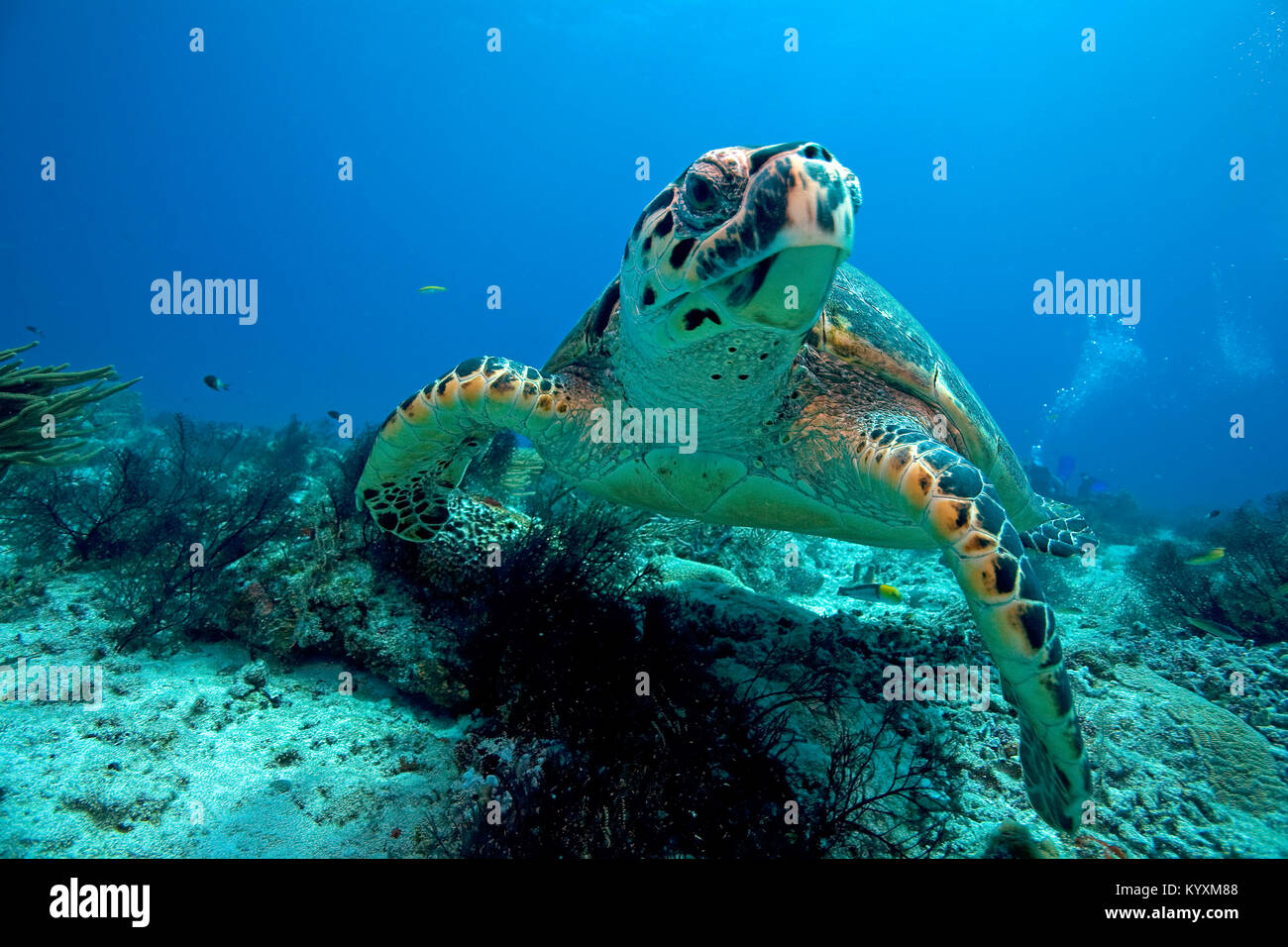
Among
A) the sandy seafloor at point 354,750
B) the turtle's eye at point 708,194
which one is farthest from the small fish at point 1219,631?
the turtle's eye at point 708,194

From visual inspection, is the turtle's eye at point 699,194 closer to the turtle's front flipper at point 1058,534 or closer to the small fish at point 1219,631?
the turtle's front flipper at point 1058,534

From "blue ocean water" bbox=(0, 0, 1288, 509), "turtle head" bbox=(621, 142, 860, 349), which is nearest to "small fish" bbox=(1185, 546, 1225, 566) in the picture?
"turtle head" bbox=(621, 142, 860, 349)

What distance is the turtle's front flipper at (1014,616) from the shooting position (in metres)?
1.98

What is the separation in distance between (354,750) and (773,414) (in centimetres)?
269

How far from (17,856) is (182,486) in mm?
5198

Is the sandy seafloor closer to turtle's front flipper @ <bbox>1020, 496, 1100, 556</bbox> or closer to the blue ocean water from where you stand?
turtle's front flipper @ <bbox>1020, 496, 1100, 556</bbox>

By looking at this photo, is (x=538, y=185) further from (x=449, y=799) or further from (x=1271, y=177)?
(x=449, y=799)

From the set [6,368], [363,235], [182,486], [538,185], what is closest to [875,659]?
[6,368]

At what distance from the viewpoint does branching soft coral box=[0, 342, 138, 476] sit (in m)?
3.86

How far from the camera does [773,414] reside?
2.85m

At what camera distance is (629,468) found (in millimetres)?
3236

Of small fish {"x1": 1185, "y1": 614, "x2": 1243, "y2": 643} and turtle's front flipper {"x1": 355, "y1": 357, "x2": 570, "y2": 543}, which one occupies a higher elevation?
turtle's front flipper {"x1": 355, "y1": 357, "x2": 570, "y2": 543}

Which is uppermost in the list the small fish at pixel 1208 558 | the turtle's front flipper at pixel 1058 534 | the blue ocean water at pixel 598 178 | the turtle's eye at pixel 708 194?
the blue ocean water at pixel 598 178

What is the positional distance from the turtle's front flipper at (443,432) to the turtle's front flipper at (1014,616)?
1989 mm
